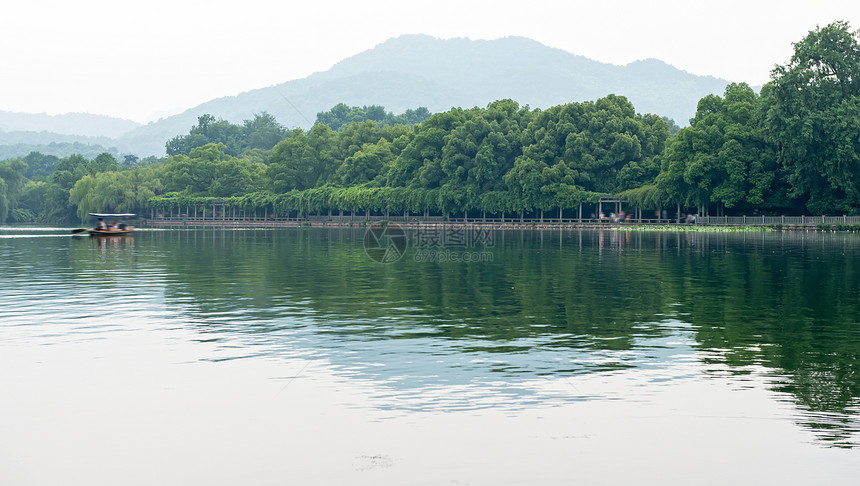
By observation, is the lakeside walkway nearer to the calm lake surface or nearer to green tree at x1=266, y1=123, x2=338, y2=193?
green tree at x1=266, y1=123, x2=338, y2=193

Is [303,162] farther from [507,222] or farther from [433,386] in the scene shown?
[433,386]

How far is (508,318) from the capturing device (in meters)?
24.9

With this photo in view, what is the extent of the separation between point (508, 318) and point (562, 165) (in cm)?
10207

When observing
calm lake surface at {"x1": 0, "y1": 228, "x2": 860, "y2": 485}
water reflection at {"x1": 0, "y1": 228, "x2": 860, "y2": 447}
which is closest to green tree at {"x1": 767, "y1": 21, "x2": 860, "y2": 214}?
water reflection at {"x1": 0, "y1": 228, "x2": 860, "y2": 447}

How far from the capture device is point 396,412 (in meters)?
13.5

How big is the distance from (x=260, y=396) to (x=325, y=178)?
6326 inches

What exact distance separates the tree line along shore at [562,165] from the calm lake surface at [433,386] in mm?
74293

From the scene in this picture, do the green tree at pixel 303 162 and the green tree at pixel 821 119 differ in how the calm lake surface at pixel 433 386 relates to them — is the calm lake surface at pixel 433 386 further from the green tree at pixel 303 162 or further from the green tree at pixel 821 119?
the green tree at pixel 303 162

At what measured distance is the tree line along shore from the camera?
101 m

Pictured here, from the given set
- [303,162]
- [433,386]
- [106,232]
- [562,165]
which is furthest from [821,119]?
[303,162]

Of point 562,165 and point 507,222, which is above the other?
point 562,165

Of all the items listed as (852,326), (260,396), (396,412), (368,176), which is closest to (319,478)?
(396,412)

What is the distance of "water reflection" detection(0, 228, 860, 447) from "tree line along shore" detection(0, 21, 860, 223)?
56431 millimetres

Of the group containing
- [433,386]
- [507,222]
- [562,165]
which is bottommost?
[433,386]
